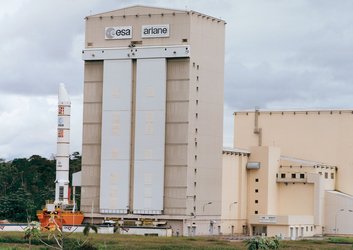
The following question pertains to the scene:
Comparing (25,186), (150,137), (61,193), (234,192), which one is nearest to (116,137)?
(150,137)

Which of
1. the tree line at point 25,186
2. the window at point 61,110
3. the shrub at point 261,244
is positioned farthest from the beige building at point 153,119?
the shrub at point 261,244

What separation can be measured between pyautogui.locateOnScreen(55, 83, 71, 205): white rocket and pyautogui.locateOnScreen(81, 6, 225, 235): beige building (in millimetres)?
2390

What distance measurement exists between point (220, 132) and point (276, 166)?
46.9ft

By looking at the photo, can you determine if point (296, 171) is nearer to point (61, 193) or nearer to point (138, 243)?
point (61, 193)

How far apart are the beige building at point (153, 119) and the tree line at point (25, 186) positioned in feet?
90.9

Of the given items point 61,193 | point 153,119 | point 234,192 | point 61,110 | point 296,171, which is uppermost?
point 61,110

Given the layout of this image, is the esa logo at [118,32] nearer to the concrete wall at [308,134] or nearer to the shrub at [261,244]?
the concrete wall at [308,134]

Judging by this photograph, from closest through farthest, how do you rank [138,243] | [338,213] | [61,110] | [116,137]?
[138,243], [116,137], [61,110], [338,213]

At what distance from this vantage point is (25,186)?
176625 mm

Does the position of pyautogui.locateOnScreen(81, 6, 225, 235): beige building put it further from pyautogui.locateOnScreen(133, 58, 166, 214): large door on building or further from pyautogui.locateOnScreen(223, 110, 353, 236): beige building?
pyautogui.locateOnScreen(223, 110, 353, 236): beige building

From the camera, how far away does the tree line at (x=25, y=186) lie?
158m

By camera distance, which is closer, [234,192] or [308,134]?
[234,192]

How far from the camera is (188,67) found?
406 ft

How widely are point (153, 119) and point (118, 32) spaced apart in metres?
12.1
